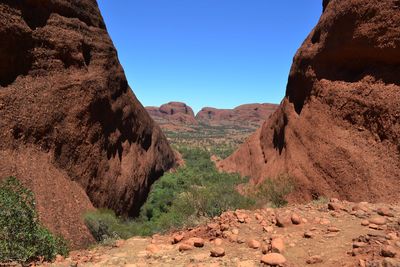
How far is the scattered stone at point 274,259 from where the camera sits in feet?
21.3

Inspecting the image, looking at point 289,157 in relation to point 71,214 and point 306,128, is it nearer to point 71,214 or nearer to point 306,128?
point 306,128

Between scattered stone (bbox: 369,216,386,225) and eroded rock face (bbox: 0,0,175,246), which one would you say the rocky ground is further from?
eroded rock face (bbox: 0,0,175,246)

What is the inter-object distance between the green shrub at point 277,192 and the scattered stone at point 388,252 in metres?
7.48

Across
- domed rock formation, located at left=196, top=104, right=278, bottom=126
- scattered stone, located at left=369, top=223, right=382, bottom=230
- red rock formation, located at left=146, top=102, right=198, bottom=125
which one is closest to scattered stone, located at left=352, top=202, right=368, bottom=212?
scattered stone, located at left=369, top=223, right=382, bottom=230

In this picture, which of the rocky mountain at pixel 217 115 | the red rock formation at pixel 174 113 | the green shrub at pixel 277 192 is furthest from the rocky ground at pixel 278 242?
the red rock formation at pixel 174 113

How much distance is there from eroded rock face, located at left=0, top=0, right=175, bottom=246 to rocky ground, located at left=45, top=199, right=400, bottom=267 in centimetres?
483

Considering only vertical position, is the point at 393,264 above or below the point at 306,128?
below

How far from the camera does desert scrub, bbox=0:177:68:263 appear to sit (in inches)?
307

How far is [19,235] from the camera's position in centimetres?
812

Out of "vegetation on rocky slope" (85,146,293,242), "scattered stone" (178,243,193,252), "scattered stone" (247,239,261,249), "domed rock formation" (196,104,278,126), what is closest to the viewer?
"scattered stone" (247,239,261,249)

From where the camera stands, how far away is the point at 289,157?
61.8 ft

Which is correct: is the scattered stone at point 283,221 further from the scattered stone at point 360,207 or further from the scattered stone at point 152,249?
the scattered stone at point 152,249

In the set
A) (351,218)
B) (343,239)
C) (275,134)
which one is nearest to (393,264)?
(343,239)

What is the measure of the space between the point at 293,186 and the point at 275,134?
934cm
